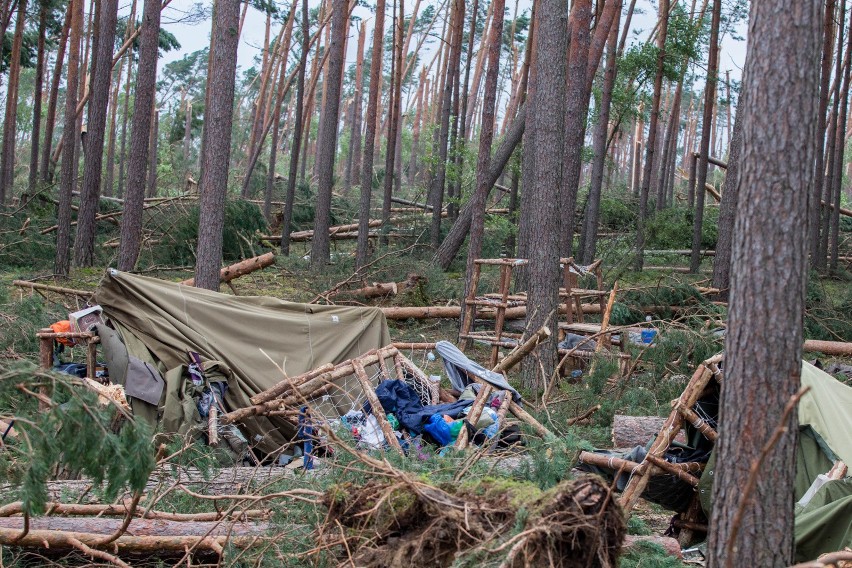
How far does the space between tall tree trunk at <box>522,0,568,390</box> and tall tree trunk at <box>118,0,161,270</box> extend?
6.13 metres

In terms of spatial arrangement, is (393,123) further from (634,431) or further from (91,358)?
(634,431)

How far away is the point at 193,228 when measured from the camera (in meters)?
16.5

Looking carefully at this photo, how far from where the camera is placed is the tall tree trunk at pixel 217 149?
10914mm

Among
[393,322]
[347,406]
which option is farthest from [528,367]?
[393,322]

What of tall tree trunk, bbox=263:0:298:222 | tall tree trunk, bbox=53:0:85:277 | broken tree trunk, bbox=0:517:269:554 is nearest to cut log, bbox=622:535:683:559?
broken tree trunk, bbox=0:517:269:554

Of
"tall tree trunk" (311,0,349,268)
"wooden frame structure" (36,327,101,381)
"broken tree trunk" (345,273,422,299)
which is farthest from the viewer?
"tall tree trunk" (311,0,349,268)

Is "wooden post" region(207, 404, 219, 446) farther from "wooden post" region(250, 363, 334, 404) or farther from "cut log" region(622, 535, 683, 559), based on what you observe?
"cut log" region(622, 535, 683, 559)

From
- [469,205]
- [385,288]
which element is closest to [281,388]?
[385,288]

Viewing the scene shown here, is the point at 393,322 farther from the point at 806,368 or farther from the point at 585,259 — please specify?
the point at 806,368

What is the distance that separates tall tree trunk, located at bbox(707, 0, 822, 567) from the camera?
3633mm

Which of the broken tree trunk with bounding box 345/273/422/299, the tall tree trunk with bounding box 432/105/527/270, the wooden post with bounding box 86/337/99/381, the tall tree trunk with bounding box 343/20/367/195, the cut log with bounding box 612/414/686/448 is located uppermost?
the tall tree trunk with bounding box 343/20/367/195

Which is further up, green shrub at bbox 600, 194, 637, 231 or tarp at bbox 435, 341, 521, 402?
green shrub at bbox 600, 194, 637, 231

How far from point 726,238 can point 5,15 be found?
14.9 m

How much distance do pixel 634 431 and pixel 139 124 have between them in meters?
8.86
